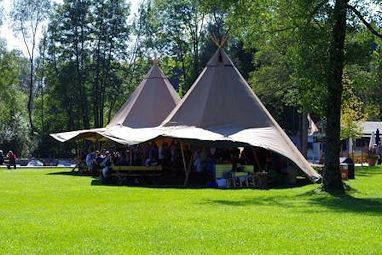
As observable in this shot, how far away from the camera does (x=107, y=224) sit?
12.6 metres

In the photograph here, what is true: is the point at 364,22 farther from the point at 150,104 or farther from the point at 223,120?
the point at 150,104

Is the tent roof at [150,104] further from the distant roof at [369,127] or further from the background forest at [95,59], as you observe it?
the distant roof at [369,127]

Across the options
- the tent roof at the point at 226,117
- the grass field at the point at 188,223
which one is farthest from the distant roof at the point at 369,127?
the grass field at the point at 188,223

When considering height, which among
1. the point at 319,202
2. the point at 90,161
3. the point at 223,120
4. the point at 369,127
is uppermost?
the point at 369,127

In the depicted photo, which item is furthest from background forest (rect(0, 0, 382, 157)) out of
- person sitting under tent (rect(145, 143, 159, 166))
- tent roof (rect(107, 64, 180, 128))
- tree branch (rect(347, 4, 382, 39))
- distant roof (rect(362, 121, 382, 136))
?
tree branch (rect(347, 4, 382, 39))

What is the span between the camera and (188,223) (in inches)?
504

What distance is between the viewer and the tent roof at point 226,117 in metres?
26.1

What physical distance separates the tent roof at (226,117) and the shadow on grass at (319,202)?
5763mm

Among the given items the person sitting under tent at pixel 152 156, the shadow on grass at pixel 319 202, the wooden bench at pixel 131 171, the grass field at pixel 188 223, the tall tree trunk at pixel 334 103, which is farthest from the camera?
the person sitting under tent at pixel 152 156

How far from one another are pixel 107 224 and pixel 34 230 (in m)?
1.39

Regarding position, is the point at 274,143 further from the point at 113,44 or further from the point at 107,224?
the point at 113,44

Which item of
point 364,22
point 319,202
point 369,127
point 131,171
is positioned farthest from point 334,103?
point 369,127

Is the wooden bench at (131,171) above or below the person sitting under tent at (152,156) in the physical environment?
below

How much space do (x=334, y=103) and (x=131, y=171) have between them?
8.60 metres
